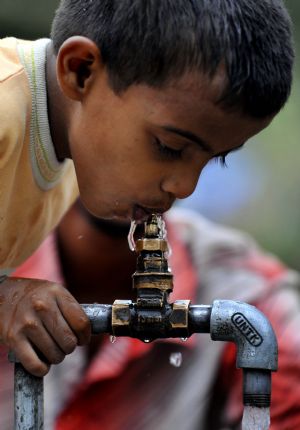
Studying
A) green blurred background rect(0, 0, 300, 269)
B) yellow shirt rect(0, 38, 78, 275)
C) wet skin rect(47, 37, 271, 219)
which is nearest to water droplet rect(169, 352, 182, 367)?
yellow shirt rect(0, 38, 78, 275)

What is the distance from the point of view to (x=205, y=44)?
3.69ft

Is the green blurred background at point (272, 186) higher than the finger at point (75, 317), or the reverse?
the finger at point (75, 317)

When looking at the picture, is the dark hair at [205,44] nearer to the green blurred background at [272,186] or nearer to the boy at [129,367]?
the boy at [129,367]

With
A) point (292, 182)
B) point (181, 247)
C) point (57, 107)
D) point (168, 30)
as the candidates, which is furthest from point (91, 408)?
point (292, 182)

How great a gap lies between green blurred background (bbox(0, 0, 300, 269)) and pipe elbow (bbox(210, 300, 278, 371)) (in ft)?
4.87

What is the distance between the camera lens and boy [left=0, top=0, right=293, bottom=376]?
3.71ft

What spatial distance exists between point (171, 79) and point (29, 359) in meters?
0.35

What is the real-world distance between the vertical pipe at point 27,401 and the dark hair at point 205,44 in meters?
0.35

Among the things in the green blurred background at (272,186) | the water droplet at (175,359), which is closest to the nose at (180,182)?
the water droplet at (175,359)

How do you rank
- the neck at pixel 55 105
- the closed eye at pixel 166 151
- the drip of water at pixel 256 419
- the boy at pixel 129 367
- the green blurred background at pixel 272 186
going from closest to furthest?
1. the drip of water at pixel 256 419
2. the closed eye at pixel 166 151
3. the neck at pixel 55 105
4. the boy at pixel 129 367
5. the green blurred background at pixel 272 186

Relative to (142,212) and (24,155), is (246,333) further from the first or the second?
(24,155)

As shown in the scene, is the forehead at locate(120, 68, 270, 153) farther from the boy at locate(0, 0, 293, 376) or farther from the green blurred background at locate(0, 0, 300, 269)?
the green blurred background at locate(0, 0, 300, 269)

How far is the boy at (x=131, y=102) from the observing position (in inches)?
44.6

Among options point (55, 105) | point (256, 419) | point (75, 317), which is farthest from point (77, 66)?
point (256, 419)
